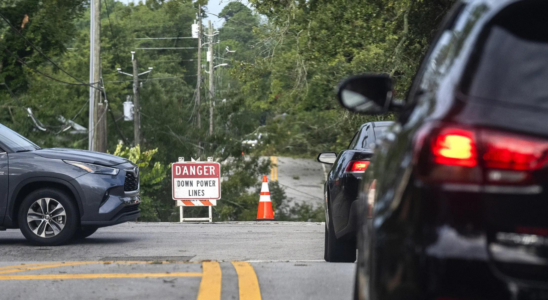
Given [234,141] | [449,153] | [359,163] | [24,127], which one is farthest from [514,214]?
[24,127]

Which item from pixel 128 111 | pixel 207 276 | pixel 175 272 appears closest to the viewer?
pixel 207 276

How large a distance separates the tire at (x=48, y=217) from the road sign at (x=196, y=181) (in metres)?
9.26

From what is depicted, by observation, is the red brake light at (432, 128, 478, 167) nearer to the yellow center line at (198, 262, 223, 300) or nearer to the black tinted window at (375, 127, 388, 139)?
the yellow center line at (198, 262, 223, 300)

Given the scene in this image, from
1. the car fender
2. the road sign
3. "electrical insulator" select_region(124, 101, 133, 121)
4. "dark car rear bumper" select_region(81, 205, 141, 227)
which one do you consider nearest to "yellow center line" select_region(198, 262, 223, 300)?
"dark car rear bumper" select_region(81, 205, 141, 227)

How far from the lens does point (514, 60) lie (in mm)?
2533

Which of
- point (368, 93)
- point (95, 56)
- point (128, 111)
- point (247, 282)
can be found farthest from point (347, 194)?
point (128, 111)

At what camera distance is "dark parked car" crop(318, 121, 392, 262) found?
26.2 feet

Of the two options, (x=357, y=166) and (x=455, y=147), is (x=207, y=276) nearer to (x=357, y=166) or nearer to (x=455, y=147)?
(x=357, y=166)

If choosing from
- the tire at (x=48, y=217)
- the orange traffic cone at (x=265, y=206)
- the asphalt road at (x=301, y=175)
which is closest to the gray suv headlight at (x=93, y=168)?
A: the tire at (x=48, y=217)

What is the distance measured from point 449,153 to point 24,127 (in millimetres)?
44448

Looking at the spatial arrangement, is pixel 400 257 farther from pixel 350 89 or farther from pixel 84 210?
pixel 84 210

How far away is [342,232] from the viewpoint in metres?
8.10

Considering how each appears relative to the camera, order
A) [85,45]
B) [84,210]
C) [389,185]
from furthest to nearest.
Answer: [85,45], [84,210], [389,185]

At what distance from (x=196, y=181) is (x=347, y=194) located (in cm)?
1285
